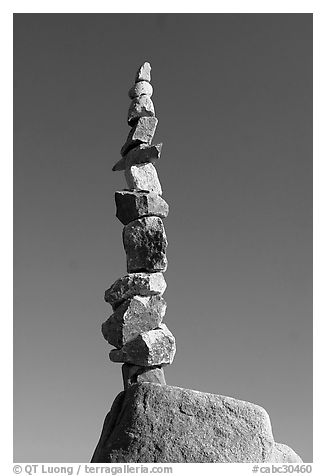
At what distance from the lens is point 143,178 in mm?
11562

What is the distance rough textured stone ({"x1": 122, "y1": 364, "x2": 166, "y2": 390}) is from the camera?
427 inches

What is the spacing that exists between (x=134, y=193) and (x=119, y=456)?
151 inches

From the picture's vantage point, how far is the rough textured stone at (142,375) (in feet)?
35.6

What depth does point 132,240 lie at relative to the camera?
441 inches

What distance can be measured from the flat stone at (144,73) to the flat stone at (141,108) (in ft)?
1.08

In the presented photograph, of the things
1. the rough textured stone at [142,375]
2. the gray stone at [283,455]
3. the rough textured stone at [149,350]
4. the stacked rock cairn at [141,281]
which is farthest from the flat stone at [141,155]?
the gray stone at [283,455]

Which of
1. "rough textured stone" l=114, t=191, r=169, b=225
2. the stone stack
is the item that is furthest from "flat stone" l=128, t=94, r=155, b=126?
"rough textured stone" l=114, t=191, r=169, b=225

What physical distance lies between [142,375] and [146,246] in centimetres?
184

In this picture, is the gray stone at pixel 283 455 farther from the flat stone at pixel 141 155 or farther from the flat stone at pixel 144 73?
the flat stone at pixel 144 73

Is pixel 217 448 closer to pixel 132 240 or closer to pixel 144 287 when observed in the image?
pixel 144 287

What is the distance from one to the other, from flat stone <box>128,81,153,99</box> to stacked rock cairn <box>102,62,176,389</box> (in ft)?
1.14

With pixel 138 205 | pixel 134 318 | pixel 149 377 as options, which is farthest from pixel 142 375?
pixel 138 205

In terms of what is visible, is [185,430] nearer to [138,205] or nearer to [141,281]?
[141,281]

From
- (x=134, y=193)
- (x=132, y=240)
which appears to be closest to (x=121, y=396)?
(x=132, y=240)
